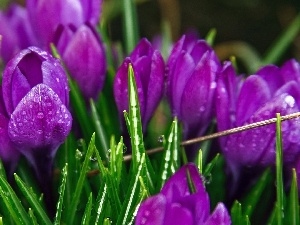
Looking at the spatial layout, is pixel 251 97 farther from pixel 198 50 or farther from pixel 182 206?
pixel 182 206

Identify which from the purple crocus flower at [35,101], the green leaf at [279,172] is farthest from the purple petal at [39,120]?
the green leaf at [279,172]

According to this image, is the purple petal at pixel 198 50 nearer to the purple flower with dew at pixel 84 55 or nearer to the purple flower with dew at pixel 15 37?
the purple flower with dew at pixel 84 55

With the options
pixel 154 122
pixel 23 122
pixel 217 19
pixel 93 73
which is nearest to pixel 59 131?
pixel 23 122

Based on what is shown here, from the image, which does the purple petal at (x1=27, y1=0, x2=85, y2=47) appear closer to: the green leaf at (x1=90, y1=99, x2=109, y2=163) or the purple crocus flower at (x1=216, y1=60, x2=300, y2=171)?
the green leaf at (x1=90, y1=99, x2=109, y2=163)

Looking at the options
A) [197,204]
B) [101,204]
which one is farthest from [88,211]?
[197,204]

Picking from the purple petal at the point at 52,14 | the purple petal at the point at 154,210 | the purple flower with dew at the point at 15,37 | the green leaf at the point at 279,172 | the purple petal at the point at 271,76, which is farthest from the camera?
the purple flower with dew at the point at 15,37

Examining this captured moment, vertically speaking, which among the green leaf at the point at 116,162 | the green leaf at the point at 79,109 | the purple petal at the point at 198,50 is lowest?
the green leaf at the point at 116,162
